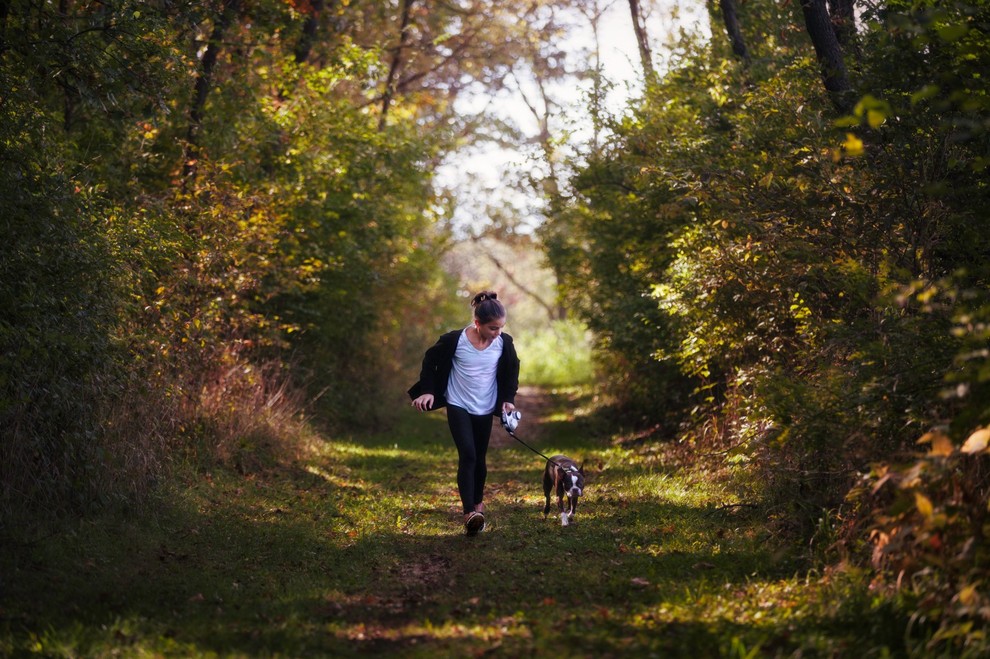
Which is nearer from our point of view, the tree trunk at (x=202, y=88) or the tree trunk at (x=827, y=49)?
the tree trunk at (x=827, y=49)

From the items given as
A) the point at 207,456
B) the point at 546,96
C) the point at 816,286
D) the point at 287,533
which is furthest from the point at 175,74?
the point at 546,96

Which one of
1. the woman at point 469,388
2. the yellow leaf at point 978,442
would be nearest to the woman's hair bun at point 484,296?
the woman at point 469,388

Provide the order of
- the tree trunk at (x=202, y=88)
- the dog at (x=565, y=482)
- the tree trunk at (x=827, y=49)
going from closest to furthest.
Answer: the dog at (x=565, y=482) → the tree trunk at (x=827, y=49) → the tree trunk at (x=202, y=88)

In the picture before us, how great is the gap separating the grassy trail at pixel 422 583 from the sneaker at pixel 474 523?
16 centimetres

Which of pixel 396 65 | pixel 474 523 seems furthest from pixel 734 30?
pixel 396 65

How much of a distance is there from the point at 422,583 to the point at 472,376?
2165 millimetres

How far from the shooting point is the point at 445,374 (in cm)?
870

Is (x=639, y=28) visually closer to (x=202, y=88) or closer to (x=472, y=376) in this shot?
(x=202, y=88)

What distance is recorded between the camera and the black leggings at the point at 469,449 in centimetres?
859

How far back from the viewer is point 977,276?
752cm

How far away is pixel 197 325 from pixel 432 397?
4.04 meters

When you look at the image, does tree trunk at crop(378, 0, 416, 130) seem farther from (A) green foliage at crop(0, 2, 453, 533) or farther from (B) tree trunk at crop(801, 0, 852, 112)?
(B) tree trunk at crop(801, 0, 852, 112)

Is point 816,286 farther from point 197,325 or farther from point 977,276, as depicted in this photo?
point 197,325

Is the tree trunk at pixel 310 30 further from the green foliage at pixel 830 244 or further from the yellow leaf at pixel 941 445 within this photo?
the yellow leaf at pixel 941 445
